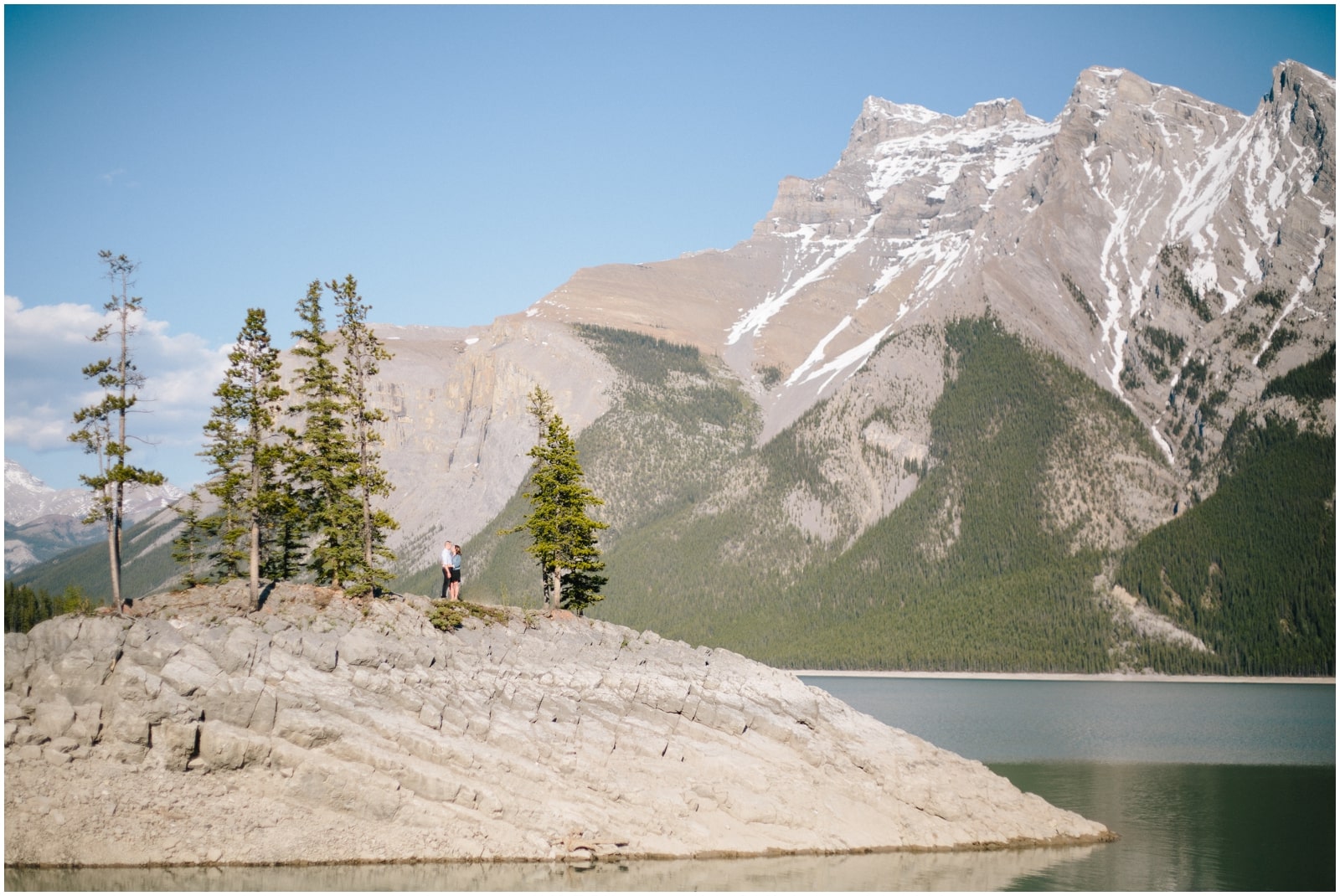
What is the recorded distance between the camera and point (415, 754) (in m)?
41.3

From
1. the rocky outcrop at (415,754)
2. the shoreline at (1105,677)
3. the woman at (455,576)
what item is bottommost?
the shoreline at (1105,677)

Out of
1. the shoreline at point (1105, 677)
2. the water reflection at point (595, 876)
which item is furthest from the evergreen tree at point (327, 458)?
the shoreline at point (1105, 677)

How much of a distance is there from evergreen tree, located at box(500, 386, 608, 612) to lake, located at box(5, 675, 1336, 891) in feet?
71.9

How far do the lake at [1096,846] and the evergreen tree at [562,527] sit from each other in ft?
71.9

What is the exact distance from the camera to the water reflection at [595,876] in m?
36.7

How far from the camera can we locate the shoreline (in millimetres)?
157250

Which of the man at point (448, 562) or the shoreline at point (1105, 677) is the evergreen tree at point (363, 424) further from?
the shoreline at point (1105, 677)

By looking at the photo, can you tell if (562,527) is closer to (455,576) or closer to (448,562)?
(455,576)

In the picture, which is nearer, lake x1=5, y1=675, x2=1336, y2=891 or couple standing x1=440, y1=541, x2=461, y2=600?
lake x1=5, y1=675, x2=1336, y2=891

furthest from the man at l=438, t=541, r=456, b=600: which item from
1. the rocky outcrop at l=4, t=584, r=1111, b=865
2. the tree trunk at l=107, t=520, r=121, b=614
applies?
the tree trunk at l=107, t=520, r=121, b=614

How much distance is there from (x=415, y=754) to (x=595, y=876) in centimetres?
734

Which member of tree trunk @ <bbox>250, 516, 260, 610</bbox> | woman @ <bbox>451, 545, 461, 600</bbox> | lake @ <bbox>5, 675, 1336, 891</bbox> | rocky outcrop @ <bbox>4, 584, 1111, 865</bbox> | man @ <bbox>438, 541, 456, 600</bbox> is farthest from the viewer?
woman @ <bbox>451, 545, 461, 600</bbox>

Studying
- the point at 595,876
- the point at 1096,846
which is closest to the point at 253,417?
the point at 595,876

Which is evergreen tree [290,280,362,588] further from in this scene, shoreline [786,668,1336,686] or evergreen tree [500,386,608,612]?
shoreline [786,668,1336,686]
